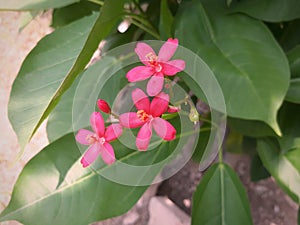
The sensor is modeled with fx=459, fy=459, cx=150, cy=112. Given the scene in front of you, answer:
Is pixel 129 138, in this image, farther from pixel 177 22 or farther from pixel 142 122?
pixel 177 22

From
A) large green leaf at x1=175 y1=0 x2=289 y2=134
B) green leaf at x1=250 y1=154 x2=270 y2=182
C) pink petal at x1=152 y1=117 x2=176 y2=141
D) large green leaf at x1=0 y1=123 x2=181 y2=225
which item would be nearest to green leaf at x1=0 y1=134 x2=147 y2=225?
large green leaf at x1=0 y1=123 x2=181 y2=225

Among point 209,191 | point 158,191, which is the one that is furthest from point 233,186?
point 158,191

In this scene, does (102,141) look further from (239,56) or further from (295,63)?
(295,63)

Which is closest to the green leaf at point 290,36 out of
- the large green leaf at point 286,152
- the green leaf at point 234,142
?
the large green leaf at point 286,152

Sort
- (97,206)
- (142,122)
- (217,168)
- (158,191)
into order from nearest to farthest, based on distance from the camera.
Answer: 1. (142,122)
2. (97,206)
3. (217,168)
4. (158,191)

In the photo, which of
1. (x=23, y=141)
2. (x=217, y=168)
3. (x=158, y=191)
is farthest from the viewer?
(x=158, y=191)

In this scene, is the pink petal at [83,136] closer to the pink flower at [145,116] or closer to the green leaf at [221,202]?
the pink flower at [145,116]

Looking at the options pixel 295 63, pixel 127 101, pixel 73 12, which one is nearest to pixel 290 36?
pixel 295 63
